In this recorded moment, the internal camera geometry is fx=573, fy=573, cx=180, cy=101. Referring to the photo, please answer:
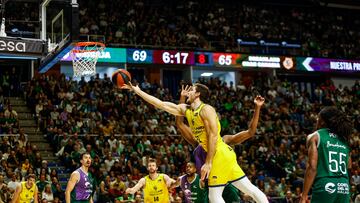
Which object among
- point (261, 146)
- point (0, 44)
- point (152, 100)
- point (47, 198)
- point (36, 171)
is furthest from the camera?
point (261, 146)

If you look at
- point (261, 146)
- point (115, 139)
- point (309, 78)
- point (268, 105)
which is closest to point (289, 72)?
point (309, 78)

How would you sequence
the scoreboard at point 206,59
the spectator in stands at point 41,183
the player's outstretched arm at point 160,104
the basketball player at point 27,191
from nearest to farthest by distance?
the player's outstretched arm at point 160,104
the basketball player at point 27,191
the spectator in stands at point 41,183
the scoreboard at point 206,59

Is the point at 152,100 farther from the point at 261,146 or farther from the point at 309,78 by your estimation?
the point at 309,78

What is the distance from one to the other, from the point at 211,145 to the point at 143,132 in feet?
48.6

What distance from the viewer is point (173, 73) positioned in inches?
1198

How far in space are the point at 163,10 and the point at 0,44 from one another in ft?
66.4

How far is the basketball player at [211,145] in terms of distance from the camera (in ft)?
25.3

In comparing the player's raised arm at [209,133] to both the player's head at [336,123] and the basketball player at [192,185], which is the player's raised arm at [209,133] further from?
the basketball player at [192,185]

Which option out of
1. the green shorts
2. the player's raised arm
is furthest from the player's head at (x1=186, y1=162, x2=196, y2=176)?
the green shorts

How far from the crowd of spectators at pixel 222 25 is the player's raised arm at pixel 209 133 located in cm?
1867

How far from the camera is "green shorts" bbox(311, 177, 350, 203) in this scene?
19.2ft

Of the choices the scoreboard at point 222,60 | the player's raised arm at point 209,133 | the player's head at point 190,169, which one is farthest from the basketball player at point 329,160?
the scoreboard at point 222,60

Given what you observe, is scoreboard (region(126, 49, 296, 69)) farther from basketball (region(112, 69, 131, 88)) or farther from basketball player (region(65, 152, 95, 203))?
basketball (region(112, 69, 131, 88))

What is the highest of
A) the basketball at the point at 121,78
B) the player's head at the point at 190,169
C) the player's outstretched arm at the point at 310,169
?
the basketball at the point at 121,78
